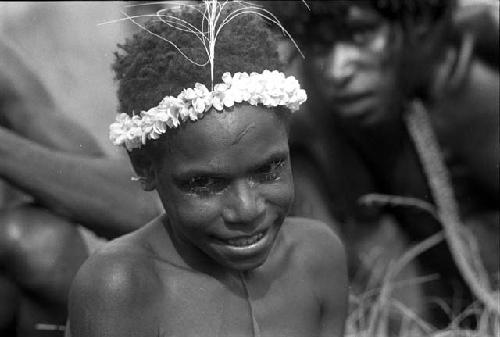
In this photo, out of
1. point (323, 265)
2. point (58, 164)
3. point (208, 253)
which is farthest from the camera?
point (58, 164)

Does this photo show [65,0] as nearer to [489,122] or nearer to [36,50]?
[36,50]

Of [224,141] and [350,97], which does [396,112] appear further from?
[224,141]

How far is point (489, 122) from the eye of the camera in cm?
209

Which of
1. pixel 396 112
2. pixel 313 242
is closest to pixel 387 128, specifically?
pixel 396 112

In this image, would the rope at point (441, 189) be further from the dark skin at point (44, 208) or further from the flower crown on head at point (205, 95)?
the flower crown on head at point (205, 95)

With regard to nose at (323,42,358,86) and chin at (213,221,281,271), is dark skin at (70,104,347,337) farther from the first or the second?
nose at (323,42,358,86)

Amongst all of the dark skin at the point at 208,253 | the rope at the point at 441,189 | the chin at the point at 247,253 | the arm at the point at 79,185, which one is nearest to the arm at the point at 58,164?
the arm at the point at 79,185

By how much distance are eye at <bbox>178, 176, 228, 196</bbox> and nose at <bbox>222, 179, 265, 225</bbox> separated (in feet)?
0.05

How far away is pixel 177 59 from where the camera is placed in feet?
4.08

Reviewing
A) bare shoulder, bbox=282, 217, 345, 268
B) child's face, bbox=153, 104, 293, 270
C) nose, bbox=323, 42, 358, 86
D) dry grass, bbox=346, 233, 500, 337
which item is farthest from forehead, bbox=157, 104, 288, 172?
nose, bbox=323, 42, 358, 86

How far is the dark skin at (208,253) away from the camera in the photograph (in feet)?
4.05

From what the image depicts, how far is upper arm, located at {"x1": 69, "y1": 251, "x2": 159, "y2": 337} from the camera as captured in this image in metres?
1.25

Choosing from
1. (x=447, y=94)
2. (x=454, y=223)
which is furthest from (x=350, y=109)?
(x=454, y=223)

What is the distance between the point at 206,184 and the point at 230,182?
35 mm
